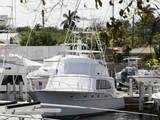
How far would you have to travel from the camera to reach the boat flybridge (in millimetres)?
35000

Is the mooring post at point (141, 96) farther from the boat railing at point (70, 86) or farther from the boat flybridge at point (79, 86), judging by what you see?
the boat railing at point (70, 86)

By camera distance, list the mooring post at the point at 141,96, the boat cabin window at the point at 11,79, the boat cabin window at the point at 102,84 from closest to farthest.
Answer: the boat cabin window at the point at 102,84 < the mooring post at the point at 141,96 < the boat cabin window at the point at 11,79

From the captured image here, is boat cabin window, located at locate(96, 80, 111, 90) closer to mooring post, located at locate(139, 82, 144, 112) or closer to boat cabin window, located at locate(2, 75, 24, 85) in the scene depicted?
mooring post, located at locate(139, 82, 144, 112)

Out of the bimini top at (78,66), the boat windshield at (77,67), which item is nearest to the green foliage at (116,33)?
the bimini top at (78,66)

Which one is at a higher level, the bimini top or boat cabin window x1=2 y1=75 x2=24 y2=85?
the bimini top

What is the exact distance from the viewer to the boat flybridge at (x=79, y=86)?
1378 inches

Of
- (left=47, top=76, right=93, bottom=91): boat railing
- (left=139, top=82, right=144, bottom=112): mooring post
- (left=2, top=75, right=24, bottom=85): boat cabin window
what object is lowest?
(left=139, top=82, right=144, bottom=112): mooring post

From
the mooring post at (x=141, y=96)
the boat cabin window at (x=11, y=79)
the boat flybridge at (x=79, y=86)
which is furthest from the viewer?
the boat cabin window at (x=11, y=79)

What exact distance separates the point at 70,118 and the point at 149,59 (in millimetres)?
28227

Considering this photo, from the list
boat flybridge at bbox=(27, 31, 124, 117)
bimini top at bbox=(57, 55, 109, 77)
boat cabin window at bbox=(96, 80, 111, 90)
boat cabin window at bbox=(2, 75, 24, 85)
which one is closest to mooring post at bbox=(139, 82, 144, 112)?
boat flybridge at bbox=(27, 31, 124, 117)

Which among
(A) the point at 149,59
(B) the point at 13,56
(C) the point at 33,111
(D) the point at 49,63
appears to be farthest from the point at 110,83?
(A) the point at 149,59

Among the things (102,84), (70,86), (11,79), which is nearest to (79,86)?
(70,86)

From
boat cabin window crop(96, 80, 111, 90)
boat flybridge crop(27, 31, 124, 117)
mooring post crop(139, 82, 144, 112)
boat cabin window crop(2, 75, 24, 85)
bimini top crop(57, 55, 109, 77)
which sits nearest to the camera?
boat flybridge crop(27, 31, 124, 117)

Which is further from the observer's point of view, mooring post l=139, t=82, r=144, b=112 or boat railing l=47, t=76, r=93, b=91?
mooring post l=139, t=82, r=144, b=112
